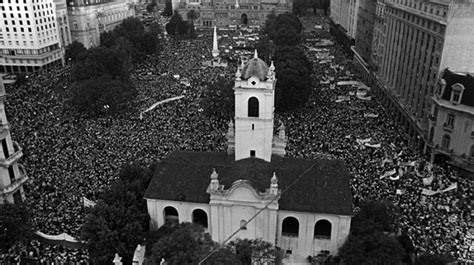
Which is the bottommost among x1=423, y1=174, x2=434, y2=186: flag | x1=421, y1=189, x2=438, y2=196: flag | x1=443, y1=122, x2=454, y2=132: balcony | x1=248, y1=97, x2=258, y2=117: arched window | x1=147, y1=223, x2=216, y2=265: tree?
x1=421, y1=189, x2=438, y2=196: flag

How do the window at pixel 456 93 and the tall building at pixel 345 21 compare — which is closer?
the window at pixel 456 93

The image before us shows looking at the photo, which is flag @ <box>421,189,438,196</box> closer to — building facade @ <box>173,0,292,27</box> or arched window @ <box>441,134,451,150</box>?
arched window @ <box>441,134,451,150</box>

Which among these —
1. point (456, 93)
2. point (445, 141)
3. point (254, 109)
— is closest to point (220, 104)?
point (254, 109)

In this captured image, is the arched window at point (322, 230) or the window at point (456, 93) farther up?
the window at point (456, 93)

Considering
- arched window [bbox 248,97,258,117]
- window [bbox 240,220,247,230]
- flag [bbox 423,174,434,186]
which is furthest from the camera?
flag [bbox 423,174,434,186]

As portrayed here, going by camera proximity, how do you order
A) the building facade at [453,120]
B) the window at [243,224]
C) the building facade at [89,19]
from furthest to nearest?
1. the building facade at [89,19]
2. the building facade at [453,120]
3. the window at [243,224]

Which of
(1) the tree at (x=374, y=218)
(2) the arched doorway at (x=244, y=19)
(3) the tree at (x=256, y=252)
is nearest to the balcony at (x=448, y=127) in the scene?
(1) the tree at (x=374, y=218)

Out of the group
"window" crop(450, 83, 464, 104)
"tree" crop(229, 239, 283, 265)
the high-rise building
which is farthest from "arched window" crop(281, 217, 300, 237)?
the high-rise building

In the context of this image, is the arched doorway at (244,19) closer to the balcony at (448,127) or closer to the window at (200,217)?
the balcony at (448,127)
